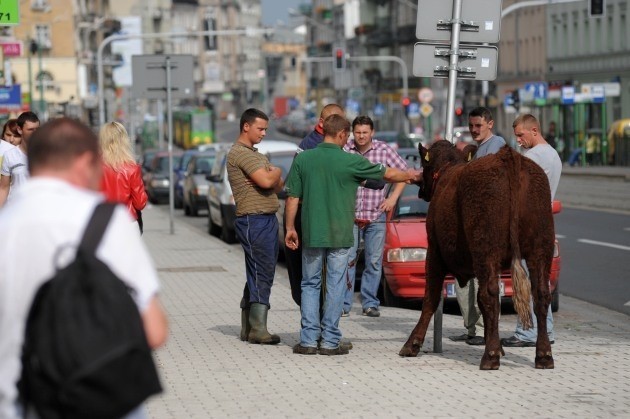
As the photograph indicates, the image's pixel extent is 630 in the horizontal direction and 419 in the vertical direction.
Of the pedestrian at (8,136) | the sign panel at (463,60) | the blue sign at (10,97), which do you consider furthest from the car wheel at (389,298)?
the blue sign at (10,97)

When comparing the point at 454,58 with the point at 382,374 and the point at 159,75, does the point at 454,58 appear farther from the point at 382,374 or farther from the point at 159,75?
the point at 159,75

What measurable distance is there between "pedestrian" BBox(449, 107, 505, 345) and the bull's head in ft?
1.58

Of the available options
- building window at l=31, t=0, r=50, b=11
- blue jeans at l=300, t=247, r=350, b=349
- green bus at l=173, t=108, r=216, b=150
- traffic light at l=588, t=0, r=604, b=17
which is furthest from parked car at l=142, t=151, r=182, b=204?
building window at l=31, t=0, r=50, b=11

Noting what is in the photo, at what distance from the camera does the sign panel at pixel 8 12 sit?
16672 mm

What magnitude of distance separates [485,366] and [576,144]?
2239 inches

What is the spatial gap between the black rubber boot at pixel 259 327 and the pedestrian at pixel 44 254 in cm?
752

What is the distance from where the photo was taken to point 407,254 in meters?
15.7

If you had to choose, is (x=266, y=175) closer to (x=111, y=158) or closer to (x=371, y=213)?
(x=111, y=158)

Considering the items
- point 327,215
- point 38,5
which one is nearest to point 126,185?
point 327,215

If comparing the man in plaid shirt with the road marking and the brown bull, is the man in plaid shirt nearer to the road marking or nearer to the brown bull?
the brown bull

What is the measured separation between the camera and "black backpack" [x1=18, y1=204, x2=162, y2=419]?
4.50 m

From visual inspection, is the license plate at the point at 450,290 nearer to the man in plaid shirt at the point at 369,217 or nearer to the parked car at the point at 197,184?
the man in plaid shirt at the point at 369,217

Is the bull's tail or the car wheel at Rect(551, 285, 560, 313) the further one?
the car wheel at Rect(551, 285, 560, 313)

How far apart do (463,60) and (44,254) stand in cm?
864
